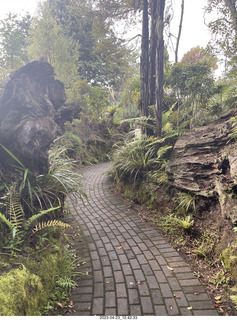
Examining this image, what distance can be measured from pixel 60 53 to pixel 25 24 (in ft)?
37.6

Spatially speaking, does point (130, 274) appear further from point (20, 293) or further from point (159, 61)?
point (159, 61)

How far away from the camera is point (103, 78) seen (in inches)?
687

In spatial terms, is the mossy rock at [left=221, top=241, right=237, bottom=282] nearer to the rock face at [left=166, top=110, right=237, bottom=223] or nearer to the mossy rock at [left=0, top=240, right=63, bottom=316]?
the rock face at [left=166, top=110, right=237, bottom=223]

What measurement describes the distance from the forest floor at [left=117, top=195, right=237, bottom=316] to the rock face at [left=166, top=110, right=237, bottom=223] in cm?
57

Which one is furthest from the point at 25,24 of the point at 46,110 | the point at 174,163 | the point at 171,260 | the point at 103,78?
the point at 171,260

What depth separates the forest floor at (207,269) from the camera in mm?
2078

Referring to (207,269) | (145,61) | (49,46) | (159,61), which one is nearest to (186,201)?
(207,269)

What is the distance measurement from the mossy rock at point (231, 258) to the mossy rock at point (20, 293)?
86.5 inches

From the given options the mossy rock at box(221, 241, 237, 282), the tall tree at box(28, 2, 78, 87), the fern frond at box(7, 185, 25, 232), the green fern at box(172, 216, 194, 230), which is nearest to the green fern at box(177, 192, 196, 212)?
the green fern at box(172, 216, 194, 230)

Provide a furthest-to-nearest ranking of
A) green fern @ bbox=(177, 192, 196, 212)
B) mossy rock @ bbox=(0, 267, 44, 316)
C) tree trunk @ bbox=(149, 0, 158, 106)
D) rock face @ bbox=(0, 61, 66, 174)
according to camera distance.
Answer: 1. tree trunk @ bbox=(149, 0, 158, 106)
2. green fern @ bbox=(177, 192, 196, 212)
3. rock face @ bbox=(0, 61, 66, 174)
4. mossy rock @ bbox=(0, 267, 44, 316)

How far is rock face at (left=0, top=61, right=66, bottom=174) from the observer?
123 inches

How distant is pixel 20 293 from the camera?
186 centimetres

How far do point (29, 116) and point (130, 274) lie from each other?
292cm

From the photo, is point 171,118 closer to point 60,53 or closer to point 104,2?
point 104,2
